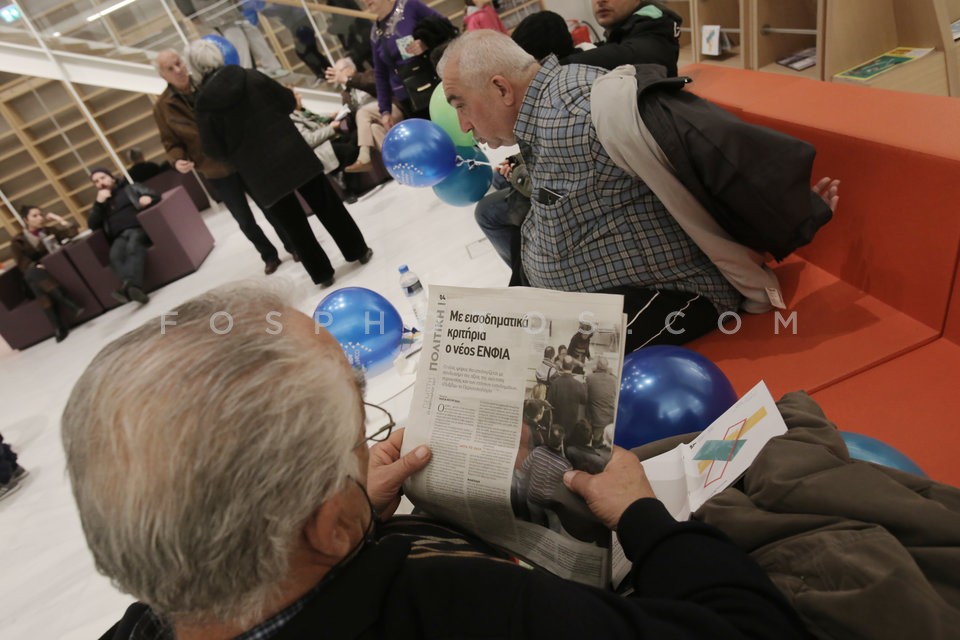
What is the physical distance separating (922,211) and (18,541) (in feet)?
11.1

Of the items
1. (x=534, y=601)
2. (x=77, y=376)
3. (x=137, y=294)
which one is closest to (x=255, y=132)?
(x=77, y=376)

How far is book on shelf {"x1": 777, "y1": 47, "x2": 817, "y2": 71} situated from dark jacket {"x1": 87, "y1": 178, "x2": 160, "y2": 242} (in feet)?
16.5

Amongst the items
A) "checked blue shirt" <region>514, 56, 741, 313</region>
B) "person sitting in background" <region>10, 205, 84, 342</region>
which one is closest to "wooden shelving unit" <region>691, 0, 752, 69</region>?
"checked blue shirt" <region>514, 56, 741, 313</region>

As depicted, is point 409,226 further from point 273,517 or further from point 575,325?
point 273,517

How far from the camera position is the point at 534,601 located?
1.95ft

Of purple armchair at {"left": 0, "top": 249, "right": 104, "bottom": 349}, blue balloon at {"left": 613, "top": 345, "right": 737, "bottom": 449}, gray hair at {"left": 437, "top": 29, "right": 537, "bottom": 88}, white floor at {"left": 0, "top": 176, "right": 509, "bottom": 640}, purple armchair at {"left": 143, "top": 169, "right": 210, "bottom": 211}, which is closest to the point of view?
blue balloon at {"left": 613, "top": 345, "right": 737, "bottom": 449}

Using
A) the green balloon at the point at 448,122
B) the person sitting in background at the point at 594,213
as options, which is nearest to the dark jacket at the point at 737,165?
the person sitting in background at the point at 594,213

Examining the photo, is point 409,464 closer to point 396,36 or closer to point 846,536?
point 846,536

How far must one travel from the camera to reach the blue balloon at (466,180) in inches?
→ 121

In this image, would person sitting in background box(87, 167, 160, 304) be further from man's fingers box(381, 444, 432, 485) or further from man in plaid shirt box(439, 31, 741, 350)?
man's fingers box(381, 444, 432, 485)

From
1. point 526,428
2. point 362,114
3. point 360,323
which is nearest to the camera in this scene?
point 526,428

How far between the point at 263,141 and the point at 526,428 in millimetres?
2803

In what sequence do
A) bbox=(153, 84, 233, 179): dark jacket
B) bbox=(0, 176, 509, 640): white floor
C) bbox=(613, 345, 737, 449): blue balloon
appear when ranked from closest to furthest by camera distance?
bbox=(613, 345, 737, 449): blue balloon, bbox=(0, 176, 509, 640): white floor, bbox=(153, 84, 233, 179): dark jacket

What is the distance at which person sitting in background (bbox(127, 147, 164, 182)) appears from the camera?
572cm
